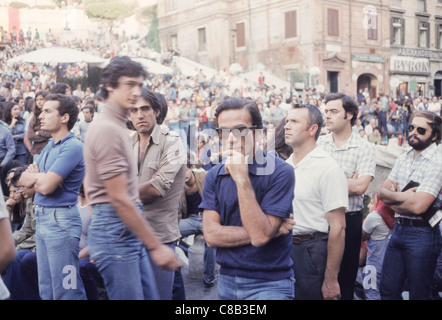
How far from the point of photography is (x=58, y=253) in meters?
3.21

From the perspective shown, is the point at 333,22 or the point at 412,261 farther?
the point at 333,22

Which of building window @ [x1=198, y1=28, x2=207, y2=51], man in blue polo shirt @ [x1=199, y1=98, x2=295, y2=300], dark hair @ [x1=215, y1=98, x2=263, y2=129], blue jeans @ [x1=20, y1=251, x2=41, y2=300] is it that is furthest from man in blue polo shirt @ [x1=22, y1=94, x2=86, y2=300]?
building window @ [x1=198, y1=28, x2=207, y2=51]

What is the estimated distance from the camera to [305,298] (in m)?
2.96

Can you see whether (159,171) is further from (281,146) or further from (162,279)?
(281,146)

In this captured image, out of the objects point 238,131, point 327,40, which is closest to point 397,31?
point 327,40

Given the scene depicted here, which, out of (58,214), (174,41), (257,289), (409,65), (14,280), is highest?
(174,41)

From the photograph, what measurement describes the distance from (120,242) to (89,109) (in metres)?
6.57

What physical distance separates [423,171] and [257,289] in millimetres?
1958

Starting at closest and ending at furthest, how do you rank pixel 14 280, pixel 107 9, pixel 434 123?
1. pixel 434 123
2. pixel 14 280
3. pixel 107 9

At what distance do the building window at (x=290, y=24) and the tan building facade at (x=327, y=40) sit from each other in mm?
61

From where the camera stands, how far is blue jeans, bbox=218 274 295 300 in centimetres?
230

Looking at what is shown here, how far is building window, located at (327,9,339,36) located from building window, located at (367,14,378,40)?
9.62 feet

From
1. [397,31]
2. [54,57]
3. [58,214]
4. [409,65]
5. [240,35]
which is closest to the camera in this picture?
[58,214]

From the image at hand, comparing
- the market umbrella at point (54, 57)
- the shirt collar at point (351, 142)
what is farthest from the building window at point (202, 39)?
the shirt collar at point (351, 142)
